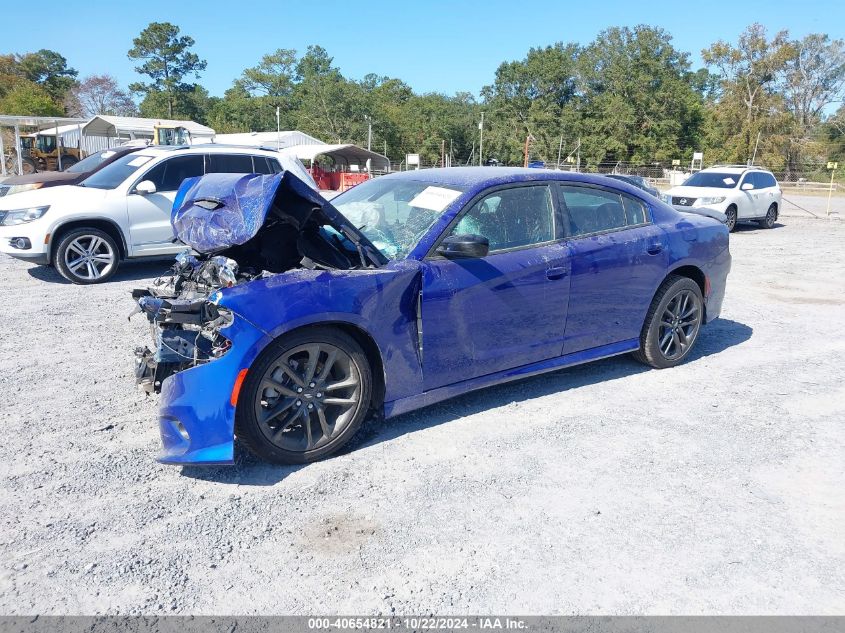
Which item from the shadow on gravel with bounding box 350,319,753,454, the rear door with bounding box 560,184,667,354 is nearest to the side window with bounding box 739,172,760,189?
the shadow on gravel with bounding box 350,319,753,454

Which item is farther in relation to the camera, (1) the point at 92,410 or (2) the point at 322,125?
(2) the point at 322,125

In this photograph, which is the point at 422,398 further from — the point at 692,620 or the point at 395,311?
the point at 692,620

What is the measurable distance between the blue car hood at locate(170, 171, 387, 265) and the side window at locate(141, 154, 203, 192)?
5.38 metres

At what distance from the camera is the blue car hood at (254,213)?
144 inches

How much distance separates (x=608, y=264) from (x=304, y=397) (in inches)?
98.5

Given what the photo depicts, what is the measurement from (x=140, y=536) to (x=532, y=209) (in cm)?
316

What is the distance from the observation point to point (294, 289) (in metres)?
3.47

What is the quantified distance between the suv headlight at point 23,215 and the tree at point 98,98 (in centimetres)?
8764

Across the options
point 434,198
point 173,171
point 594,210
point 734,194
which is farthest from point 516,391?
point 734,194

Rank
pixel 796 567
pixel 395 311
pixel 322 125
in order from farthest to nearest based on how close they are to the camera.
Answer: pixel 322 125, pixel 395 311, pixel 796 567

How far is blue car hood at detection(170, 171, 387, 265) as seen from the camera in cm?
367

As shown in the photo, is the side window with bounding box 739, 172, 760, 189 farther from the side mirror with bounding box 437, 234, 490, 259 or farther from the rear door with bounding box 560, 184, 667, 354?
the side mirror with bounding box 437, 234, 490, 259

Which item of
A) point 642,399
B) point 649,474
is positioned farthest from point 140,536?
point 642,399

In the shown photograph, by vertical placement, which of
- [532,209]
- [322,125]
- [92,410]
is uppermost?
[322,125]
